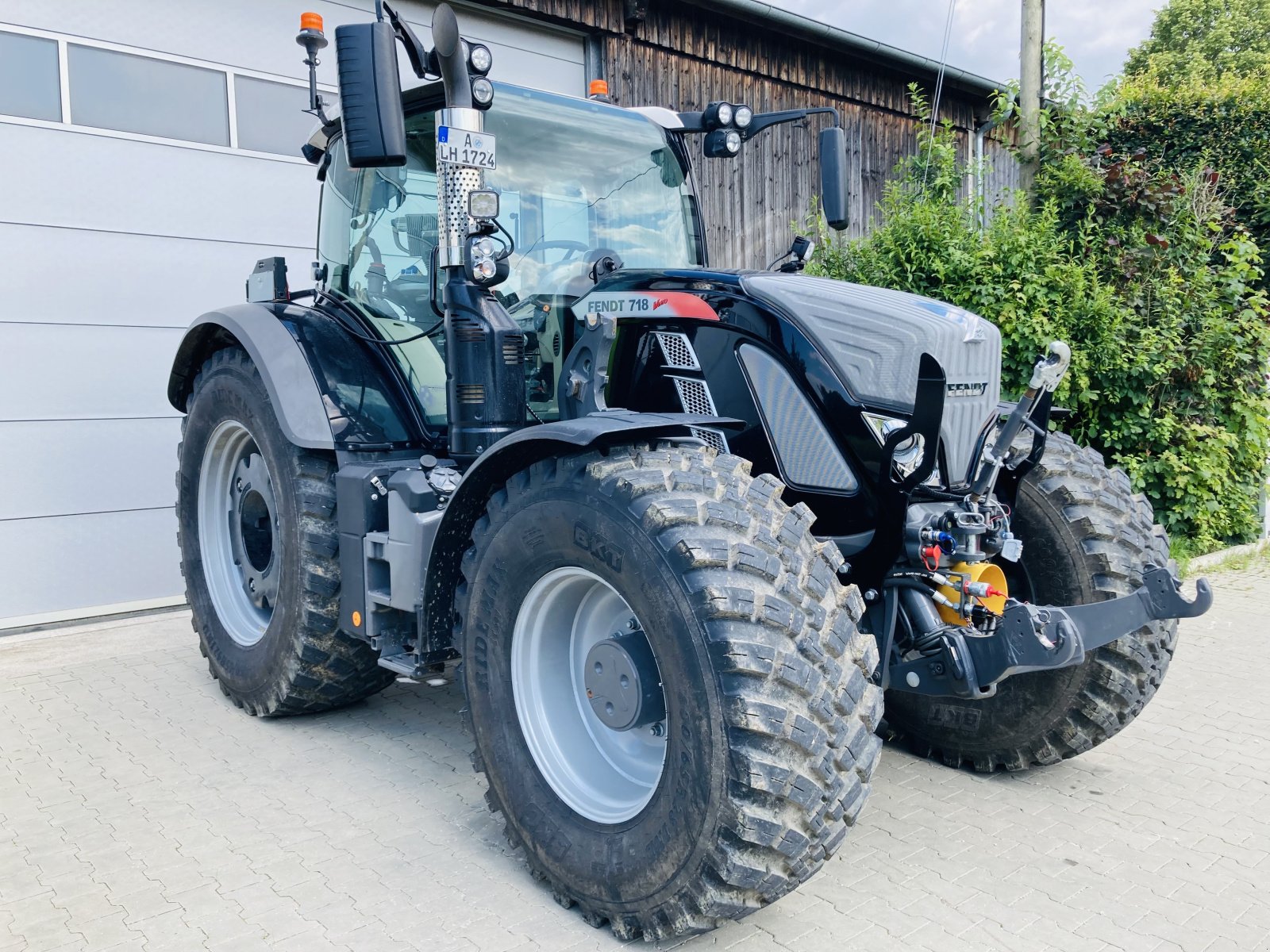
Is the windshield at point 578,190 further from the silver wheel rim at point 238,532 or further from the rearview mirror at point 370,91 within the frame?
the silver wheel rim at point 238,532

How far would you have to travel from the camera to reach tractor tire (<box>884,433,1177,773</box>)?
134 inches

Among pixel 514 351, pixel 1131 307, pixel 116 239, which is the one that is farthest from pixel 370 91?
pixel 1131 307

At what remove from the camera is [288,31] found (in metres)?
6.64

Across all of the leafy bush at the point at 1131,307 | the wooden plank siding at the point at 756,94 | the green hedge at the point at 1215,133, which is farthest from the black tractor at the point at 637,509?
the green hedge at the point at 1215,133

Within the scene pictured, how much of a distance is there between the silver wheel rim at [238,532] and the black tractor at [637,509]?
3cm

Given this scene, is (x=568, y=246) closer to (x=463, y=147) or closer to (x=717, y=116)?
(x=463, y=147)

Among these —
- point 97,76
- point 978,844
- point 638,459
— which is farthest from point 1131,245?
point 97,76

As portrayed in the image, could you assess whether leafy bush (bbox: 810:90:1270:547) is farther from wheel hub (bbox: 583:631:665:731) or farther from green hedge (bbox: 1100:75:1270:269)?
wheel hub (bbox: 583:631:665:731)

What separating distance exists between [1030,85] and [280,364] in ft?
21.9

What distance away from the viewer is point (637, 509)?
253 centimetres

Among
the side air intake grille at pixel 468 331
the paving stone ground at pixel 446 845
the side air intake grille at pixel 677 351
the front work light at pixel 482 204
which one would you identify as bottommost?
the paving stone ground at pixel 446 845

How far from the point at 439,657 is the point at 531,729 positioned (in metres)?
0.59

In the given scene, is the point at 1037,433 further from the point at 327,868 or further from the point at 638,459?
the point at 327,868

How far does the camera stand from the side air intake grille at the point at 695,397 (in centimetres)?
323
